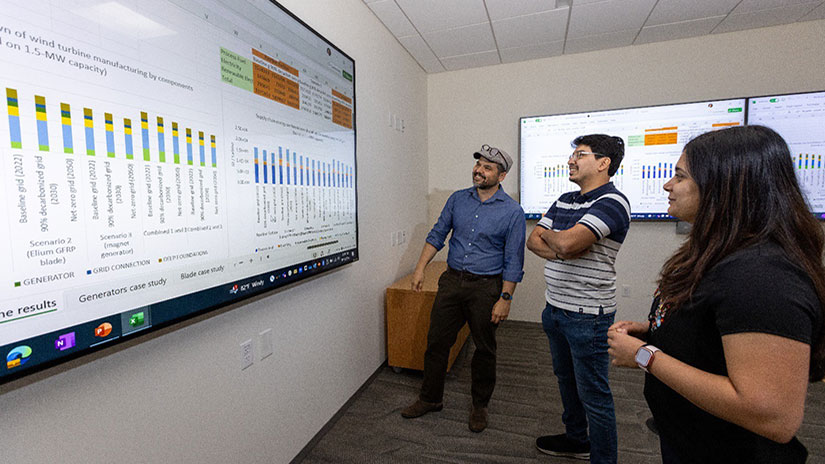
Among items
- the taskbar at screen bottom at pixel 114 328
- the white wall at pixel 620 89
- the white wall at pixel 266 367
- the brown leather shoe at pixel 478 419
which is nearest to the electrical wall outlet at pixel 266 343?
the white wall at pixel 266 367

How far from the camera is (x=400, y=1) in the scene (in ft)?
8.40

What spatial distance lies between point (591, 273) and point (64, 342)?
70.5 inches

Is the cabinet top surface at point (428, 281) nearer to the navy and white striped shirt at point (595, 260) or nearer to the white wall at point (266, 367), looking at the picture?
the white wall at point (266, 367)

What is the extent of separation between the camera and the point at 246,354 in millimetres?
1572

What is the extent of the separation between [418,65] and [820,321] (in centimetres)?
360

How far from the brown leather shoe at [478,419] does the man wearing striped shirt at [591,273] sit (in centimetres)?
66

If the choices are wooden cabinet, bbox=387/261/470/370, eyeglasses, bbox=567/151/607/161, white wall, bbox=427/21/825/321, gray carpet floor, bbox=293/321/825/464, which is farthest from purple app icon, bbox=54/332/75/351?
white wall, bbox=427/21/825/321

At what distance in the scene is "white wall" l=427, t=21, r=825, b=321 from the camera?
122 inches

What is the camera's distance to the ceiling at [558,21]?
268cm

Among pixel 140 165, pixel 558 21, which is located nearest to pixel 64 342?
pixel 140 165

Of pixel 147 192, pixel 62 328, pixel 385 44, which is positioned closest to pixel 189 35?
pixel 147 192

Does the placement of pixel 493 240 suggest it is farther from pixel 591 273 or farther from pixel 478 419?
pixel 478 419

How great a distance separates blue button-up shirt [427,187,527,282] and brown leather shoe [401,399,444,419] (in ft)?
2.87

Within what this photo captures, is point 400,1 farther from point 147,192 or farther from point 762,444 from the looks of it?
point 762,444
